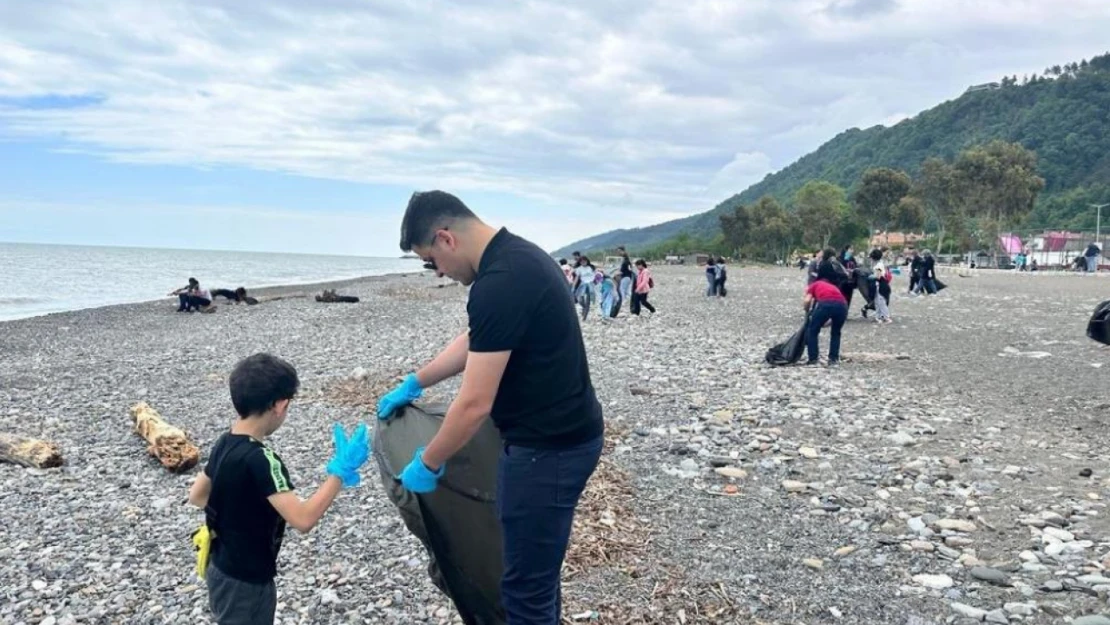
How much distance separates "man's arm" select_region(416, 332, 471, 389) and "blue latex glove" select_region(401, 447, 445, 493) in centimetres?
57

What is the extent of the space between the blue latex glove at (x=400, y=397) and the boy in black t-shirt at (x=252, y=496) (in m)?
0.44

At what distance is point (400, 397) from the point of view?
3547mm

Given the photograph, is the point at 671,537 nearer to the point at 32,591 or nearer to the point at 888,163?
the point at 32,591

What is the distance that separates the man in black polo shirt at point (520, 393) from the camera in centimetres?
282

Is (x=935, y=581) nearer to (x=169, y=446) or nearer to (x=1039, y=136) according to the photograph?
(x=169, y=446)

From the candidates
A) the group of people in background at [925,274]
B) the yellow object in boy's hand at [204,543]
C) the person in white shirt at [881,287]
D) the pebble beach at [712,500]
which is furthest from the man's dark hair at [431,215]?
the group of people in background at [925,274]

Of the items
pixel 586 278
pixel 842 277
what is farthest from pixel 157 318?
pixel 842 277

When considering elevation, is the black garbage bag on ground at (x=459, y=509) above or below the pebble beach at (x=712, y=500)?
above

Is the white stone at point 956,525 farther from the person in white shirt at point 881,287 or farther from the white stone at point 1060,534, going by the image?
the person in white shirt at point 881,287

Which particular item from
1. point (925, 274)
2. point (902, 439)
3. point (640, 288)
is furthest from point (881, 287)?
point (902, 439)

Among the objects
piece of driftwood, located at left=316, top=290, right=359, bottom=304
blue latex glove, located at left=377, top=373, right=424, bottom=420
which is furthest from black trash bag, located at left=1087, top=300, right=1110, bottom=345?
piece of driftwood, located at left=316, top=290, right=359, bottom=304

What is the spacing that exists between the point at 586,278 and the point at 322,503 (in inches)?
706

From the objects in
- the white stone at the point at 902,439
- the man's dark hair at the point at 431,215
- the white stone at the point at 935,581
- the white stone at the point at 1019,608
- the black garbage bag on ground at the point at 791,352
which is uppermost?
the man's dark hair at the point at 431,215

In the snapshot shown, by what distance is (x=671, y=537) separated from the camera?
5.41 meters
